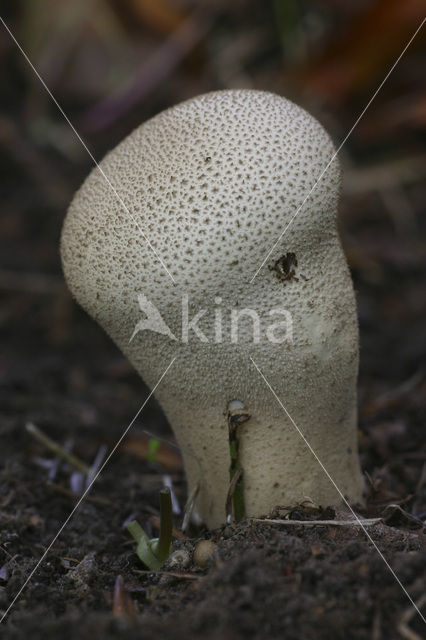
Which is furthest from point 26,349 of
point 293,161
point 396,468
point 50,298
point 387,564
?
point 387,564

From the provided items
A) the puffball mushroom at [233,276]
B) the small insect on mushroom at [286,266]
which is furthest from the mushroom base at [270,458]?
the small insect on mushroom at [286,266]

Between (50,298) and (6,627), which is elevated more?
(50,298)

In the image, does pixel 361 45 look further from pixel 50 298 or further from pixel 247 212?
pixel 247 212

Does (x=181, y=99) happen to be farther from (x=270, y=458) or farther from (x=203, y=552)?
(x=203, y=552)

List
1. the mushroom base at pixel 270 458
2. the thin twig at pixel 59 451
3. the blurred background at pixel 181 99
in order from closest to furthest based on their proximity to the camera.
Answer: the mushroom base at pixel 270 458
the thin twig at pixel 59 451
the blurred background at pixel 181 99

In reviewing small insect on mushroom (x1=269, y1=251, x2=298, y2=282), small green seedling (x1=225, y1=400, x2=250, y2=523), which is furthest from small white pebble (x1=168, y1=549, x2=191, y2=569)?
small insect on mushroom (x1=269, y1=251, x2=298, y2=282)

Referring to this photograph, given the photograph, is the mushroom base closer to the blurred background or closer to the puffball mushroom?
the puffball mushroom

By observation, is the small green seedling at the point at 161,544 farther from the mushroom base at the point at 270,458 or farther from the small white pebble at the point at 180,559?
the mushroom base at the point at 270,458

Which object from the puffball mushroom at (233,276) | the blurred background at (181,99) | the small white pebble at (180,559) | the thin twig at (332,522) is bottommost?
the small white pebble at (180,559)
